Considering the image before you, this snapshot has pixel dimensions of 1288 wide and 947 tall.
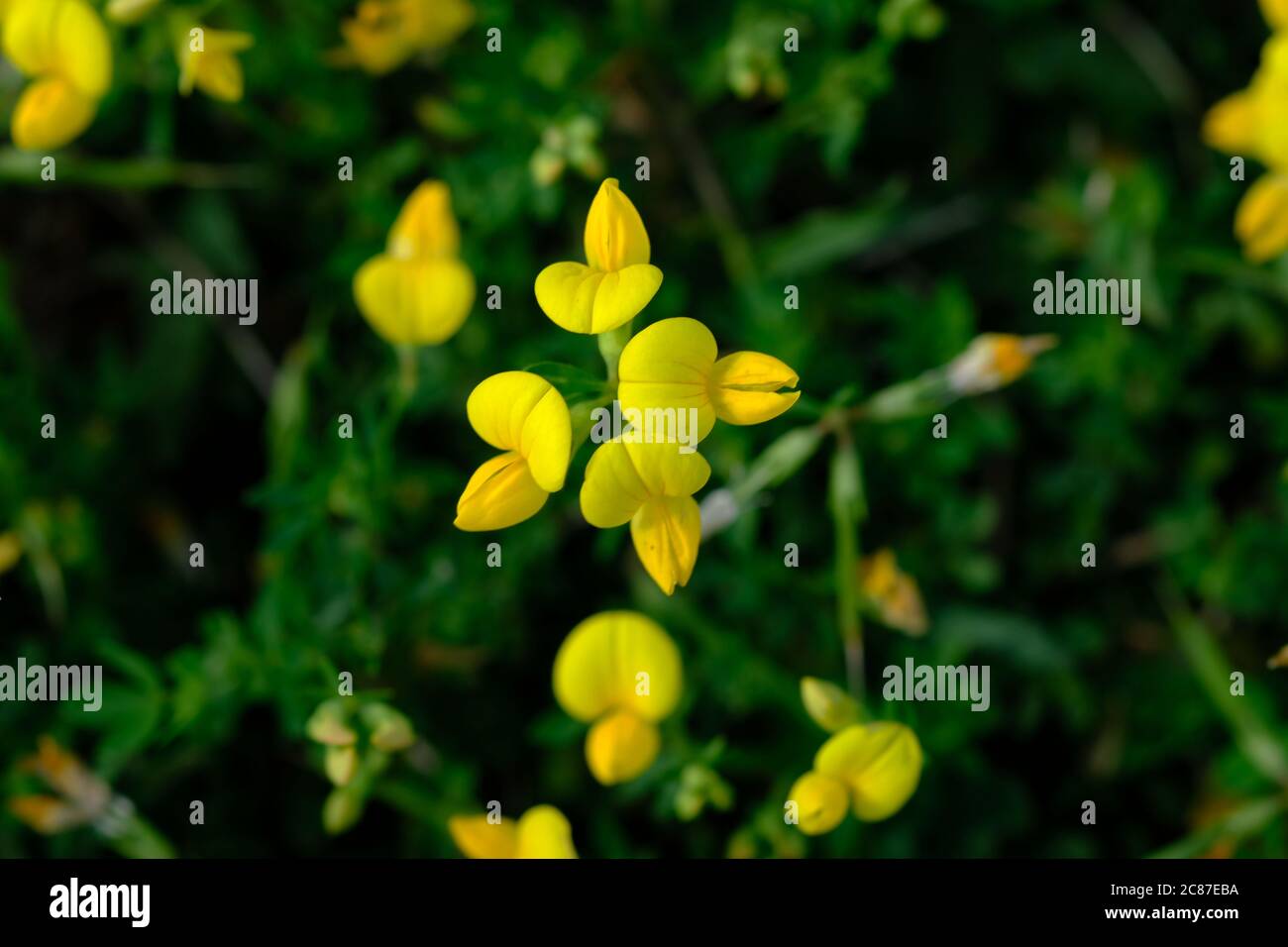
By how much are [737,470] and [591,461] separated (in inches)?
28.7

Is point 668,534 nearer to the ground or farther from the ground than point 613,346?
nearer to the ground

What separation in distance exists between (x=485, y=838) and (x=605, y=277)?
3.59 ft

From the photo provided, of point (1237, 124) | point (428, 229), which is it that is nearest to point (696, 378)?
point (428, 229)

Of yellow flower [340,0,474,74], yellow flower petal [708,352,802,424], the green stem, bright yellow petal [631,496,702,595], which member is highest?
yellow flower [340,0,474,74]

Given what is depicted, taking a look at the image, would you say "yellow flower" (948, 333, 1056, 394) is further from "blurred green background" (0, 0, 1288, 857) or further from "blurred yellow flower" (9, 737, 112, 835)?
"blurred yellow flower" (9, 737, 112, 835)

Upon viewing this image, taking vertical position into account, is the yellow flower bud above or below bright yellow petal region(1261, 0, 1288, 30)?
below

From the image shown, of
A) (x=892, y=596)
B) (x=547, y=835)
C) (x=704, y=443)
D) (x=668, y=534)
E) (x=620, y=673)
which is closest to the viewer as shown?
(x=668, y=534)

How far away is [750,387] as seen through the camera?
70.4 inches

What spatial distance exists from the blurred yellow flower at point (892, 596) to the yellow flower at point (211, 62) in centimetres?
153

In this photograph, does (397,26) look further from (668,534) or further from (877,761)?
(877,761)

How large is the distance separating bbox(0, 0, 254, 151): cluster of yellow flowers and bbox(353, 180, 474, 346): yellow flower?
0.40 metres

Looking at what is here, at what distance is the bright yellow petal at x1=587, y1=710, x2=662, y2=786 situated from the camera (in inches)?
86.7

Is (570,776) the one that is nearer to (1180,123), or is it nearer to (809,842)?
(809,842)

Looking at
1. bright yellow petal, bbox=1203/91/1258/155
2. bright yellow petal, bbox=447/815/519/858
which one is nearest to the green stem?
bright yellow petal, bbox=447/815/519/858
